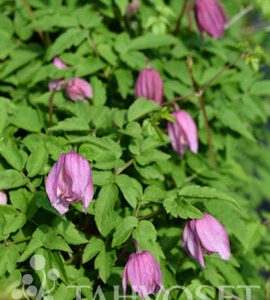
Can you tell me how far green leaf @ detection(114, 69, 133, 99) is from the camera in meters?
2.02

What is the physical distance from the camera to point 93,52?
2.11 meters

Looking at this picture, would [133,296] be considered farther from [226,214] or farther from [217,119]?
[217,119]

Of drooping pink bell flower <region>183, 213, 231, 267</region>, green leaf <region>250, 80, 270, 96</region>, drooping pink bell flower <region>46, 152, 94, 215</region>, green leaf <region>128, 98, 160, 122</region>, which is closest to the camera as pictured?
drooping pink bell flower <region>46, 152, 94, 215</region>

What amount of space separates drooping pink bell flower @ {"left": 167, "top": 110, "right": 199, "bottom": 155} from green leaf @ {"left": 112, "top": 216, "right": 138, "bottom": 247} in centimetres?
51

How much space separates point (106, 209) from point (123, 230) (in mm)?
76

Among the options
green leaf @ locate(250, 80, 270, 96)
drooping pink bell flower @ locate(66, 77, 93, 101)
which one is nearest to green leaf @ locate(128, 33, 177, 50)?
drooping pink bell flower @ locate(66, 77, 93, 101)

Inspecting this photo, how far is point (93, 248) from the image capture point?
5.17 ft

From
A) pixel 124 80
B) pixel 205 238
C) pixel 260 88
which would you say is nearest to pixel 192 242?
pixel 205 238

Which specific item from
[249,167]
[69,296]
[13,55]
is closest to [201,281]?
[69,296]

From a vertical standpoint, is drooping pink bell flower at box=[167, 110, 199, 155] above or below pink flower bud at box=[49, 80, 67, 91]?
below

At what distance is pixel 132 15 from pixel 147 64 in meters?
0.39

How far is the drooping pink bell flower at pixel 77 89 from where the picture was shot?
6.38 ft

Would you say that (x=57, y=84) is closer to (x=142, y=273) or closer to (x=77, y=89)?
(x=77, y=89)

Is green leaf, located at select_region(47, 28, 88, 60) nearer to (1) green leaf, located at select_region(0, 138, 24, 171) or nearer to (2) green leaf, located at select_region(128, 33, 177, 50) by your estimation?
(2) green leaf, located at select_region(128, 33, 177, 50)
